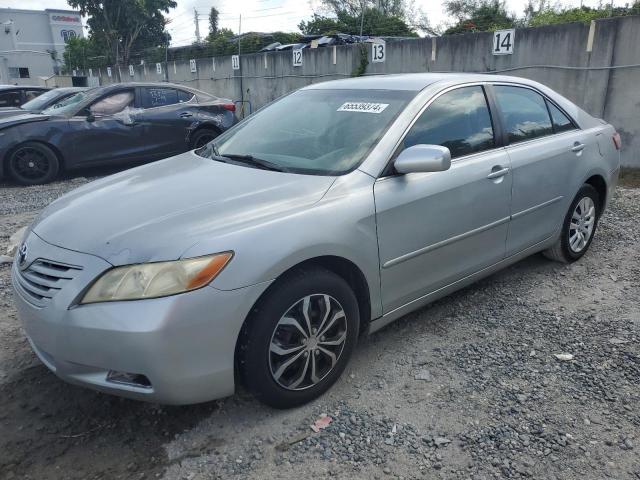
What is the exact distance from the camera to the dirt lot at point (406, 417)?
7.56 feet

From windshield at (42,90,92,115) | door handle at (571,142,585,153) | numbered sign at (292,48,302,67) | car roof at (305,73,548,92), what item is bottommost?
door handle at (571,142,585,153)

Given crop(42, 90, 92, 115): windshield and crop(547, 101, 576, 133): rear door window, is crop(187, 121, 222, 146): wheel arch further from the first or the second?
crop(547, 101, 576, 133): rear door window

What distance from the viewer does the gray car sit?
7.27ft

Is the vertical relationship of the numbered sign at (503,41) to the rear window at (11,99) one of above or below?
above

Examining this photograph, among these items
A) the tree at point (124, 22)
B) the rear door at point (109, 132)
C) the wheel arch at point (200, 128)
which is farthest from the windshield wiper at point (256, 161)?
the tree at point (124, 22)

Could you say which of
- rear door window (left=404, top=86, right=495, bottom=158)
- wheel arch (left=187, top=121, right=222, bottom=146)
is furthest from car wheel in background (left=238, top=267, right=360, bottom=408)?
wheel arch (left=187, top=121, right=222, bottom=146)

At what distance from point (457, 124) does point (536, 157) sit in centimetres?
79

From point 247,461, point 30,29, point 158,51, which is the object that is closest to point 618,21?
point 247,461

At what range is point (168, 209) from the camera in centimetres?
256

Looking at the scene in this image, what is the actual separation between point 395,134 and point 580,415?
172 centimetres

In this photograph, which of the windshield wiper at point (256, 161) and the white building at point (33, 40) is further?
the white building at point (33, 40)

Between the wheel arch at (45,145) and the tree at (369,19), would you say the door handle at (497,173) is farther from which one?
the tree at (369,19)

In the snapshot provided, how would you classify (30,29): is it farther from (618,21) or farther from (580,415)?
(580,415)

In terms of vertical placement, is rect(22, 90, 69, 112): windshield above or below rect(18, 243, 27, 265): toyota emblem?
above
